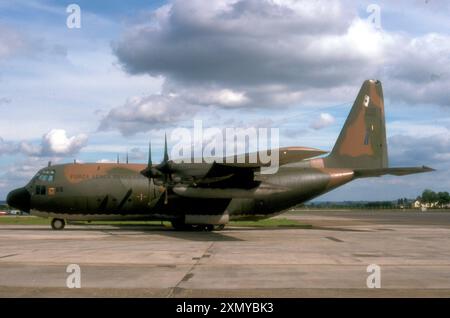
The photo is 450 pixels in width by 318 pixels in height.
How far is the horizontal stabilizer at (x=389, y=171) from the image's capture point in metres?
28.7

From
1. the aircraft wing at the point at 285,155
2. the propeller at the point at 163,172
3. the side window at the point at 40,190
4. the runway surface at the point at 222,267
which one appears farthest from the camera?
the side window at the point at 40,190

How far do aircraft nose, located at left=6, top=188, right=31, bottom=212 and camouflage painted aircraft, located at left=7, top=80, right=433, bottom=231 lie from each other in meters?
0.06

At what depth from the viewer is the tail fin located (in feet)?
109

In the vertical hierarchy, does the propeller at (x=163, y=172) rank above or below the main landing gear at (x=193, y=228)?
above

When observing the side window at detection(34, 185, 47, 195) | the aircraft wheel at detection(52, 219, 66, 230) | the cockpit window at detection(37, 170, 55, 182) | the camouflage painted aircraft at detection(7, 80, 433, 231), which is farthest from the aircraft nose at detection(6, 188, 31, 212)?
the aircraft wheel at detection(52, 219, 66, 230)

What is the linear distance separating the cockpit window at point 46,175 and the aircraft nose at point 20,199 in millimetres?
1162

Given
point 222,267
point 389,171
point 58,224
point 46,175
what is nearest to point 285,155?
point 389,171

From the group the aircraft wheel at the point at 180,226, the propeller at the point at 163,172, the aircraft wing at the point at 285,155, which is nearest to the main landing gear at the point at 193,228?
the aircraft wheel at the point at 180,226

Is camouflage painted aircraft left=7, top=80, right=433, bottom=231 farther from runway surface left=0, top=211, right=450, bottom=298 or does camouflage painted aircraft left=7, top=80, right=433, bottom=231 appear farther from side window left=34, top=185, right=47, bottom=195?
runway surface left=0, top=211, right=450, bottom=298

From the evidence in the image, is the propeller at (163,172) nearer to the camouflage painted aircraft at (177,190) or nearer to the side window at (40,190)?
the camouflage painted aircraft at (177,190)

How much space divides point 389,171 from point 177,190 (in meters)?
13.0

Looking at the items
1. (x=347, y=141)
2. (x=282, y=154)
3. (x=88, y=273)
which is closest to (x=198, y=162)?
(x=282, y=154)
